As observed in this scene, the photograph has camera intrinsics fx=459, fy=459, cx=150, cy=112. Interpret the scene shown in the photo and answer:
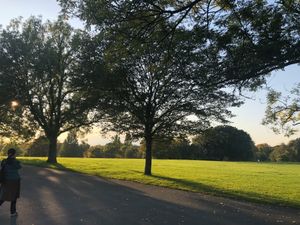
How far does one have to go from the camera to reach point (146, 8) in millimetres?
11594

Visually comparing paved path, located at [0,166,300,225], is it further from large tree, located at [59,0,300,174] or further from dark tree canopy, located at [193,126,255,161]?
dark tree canopy, located at [193,126,255,161]

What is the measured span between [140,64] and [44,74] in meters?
13.5

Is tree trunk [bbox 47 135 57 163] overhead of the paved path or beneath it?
overhead

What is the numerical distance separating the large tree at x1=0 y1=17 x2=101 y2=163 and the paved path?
18.4m

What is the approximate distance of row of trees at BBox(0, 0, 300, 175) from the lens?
12.5 metres

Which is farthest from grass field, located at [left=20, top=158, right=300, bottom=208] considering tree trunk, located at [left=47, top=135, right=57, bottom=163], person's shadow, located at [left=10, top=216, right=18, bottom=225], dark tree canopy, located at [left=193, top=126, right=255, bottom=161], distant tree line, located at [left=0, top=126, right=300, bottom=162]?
dark tree canopy, located at [left=193, top=126, right=255, bottom=161]

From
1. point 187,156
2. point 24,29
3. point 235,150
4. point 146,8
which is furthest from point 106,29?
point 235,150

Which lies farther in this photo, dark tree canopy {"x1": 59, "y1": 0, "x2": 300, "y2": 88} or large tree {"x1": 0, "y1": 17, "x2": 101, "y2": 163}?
large tree {"x1": 0, "y1": 17, "x2": 101, "y2": 163}

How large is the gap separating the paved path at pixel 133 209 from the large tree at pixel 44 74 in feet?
60.5

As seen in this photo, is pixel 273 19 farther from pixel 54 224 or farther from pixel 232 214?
pixel 54 224

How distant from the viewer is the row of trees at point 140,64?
12461 mm

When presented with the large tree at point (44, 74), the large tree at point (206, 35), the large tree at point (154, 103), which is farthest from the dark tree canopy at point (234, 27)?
the large tree at point (44, 74)

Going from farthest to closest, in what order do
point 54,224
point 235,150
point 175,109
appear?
point 235,150
point 175,109
point 54,224

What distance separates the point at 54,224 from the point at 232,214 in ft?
16.5
